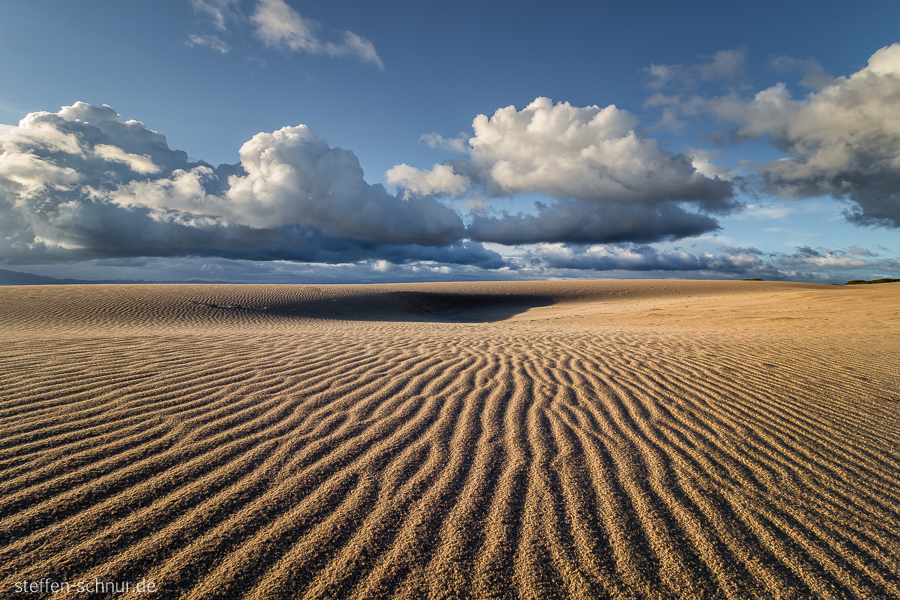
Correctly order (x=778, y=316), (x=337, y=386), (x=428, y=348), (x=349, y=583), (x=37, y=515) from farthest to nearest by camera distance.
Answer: (x=778, y=316), (x=428, y=348), (x=337, y=386), (x=37, y=515), (x=349, y=583)

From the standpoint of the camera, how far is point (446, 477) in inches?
104

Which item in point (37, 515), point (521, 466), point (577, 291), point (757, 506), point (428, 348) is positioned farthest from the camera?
point (577, 291)

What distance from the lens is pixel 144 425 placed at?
3229 mm

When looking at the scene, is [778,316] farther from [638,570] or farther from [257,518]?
[257,518]

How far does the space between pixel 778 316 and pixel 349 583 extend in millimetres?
14300

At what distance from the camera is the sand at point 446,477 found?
1839 mm

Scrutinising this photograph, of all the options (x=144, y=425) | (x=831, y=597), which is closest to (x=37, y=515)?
(x=144, y=425)

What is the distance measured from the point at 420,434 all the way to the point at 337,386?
163 cm

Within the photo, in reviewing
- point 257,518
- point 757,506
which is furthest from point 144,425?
point 757,506

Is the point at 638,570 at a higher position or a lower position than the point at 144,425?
lower

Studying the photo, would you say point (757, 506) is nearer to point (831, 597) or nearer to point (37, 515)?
point (831, 597)

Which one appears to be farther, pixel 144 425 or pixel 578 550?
pixel 144 425

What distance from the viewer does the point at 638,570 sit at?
1.88 metres

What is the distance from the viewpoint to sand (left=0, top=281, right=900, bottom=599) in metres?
1.84
